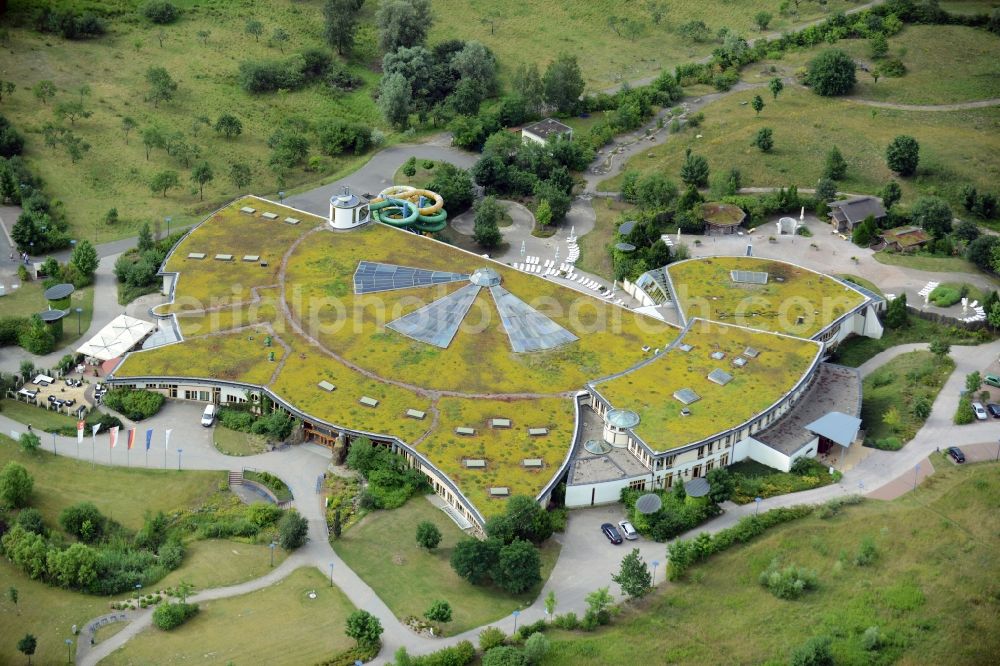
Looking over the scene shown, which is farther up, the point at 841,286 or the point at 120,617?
the point at 841,286

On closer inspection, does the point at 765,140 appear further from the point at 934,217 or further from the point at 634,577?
the point at 634,577

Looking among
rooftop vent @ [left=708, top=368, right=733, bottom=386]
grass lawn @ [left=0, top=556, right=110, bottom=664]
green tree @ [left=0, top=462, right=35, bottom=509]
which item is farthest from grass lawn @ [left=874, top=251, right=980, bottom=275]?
green tree @ [left=0, top=462, right=35, bottom=509]

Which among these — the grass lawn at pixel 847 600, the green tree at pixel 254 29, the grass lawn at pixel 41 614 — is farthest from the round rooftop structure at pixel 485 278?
the green tree at pixel 254 29

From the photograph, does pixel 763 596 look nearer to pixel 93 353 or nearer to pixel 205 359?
pixel 205 359

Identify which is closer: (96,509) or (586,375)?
(96,509)

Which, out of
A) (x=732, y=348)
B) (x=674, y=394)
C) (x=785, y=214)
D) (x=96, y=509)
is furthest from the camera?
(x=785, y=214)

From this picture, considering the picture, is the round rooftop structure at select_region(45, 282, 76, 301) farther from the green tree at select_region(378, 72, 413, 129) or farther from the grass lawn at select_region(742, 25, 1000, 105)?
the grass lawn at select_region(742, 25, 1000, 105)

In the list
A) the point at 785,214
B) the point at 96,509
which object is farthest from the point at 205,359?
the point at 785,214

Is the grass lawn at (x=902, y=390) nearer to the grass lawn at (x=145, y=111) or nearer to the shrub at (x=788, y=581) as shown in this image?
the shrub at (x=788, y=581)
